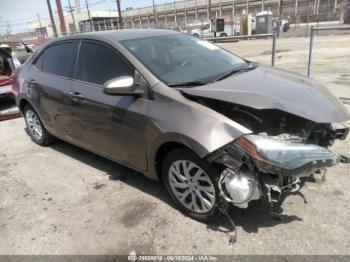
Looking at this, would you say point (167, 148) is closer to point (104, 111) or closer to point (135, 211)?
point (135, 211)

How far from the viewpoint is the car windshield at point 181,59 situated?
334 centimetres

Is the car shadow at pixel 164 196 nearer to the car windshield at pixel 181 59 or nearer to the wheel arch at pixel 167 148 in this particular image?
the wheel arch at pixel 167 148

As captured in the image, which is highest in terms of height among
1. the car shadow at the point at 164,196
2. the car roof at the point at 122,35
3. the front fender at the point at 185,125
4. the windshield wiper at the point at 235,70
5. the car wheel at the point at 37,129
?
the car roof at the point at 122,35

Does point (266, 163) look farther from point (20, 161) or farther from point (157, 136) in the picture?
point (20, 161)

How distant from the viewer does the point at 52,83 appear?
445cm

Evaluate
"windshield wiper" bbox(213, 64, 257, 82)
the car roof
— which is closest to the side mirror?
the car roof

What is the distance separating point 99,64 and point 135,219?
5.85 feet

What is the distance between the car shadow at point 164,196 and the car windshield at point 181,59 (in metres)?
1.31

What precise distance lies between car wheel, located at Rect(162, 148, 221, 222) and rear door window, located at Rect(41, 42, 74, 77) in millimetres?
1972

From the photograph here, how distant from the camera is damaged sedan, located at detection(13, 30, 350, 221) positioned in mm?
2652

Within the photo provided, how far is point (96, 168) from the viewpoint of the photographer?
14.6ft

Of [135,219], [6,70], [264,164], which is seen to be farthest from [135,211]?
[6,70]

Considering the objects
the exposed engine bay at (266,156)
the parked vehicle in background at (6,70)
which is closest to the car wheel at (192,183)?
the exposed engine bay at (266,156)

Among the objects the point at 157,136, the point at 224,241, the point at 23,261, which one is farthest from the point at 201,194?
the point at 23,261
